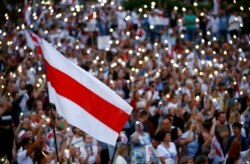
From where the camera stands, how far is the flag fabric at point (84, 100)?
12195 millimetres

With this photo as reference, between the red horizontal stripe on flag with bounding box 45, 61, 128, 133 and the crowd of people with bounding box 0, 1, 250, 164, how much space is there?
0.35m

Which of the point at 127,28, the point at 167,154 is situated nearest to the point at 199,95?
the point at 167,154

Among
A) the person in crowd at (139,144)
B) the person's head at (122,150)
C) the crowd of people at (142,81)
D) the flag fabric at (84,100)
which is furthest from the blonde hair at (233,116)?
the flag fabric at (84,100)

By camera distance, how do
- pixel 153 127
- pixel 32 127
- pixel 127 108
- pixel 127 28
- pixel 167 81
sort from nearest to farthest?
pixel 127 108 → pixel 32 127 → pixel 153 127 → pixel 167 81 → pixel 127 28

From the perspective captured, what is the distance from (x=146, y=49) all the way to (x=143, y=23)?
5579 millimetres

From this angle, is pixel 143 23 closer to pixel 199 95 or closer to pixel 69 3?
pixel 69 3

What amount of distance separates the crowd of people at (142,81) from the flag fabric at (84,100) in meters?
0.26

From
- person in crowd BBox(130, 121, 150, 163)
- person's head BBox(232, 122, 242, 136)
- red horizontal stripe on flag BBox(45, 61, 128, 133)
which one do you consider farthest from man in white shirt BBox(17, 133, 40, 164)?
person's head BBox(232, 122, 242, 136)

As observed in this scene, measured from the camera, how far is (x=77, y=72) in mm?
12438

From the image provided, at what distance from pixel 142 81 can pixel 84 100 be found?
1064 cm

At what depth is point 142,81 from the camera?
A: 23.0m

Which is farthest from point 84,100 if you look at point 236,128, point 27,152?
point 236,128

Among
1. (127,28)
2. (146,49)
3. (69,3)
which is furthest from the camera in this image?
(69,3)

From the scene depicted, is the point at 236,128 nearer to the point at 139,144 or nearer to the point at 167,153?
the point at 139,144
